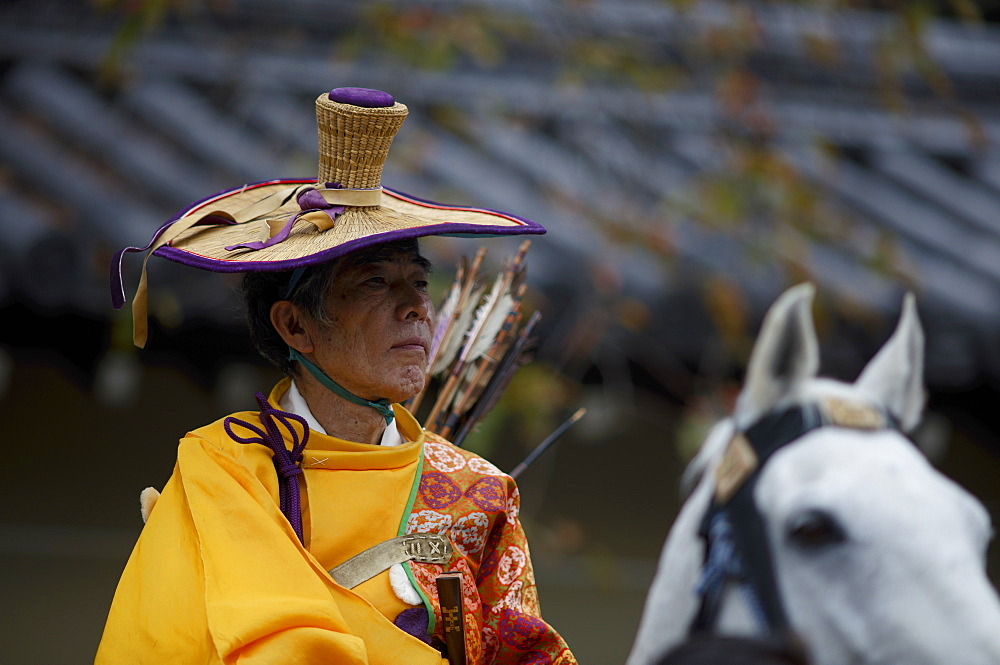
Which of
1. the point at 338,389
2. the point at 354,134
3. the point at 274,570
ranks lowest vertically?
the point at 274,570

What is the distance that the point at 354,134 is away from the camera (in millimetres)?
1669

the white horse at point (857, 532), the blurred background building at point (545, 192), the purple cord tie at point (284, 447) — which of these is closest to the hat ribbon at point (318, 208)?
the purple cord tie at point (284, 447)

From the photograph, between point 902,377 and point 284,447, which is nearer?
point 902,377

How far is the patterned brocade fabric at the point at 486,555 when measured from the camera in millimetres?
1700

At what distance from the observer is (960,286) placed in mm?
3393

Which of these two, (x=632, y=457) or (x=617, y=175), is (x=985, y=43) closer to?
(x=617, y=175)

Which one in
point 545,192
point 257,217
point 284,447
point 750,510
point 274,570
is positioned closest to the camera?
point 750,510

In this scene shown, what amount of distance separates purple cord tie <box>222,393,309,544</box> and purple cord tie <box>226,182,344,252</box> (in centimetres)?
22

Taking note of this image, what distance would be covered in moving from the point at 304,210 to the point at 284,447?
1.19 ft

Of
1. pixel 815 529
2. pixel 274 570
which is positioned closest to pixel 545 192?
pixel 274 570

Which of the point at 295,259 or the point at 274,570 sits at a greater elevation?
the point at 295,259

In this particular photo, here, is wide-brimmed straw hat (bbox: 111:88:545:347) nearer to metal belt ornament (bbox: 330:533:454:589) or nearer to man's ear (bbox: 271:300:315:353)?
man's ear (bbox: 271:300:315:353)

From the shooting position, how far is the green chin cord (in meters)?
1.69

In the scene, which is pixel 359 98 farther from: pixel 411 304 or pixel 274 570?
pixel 274 570
